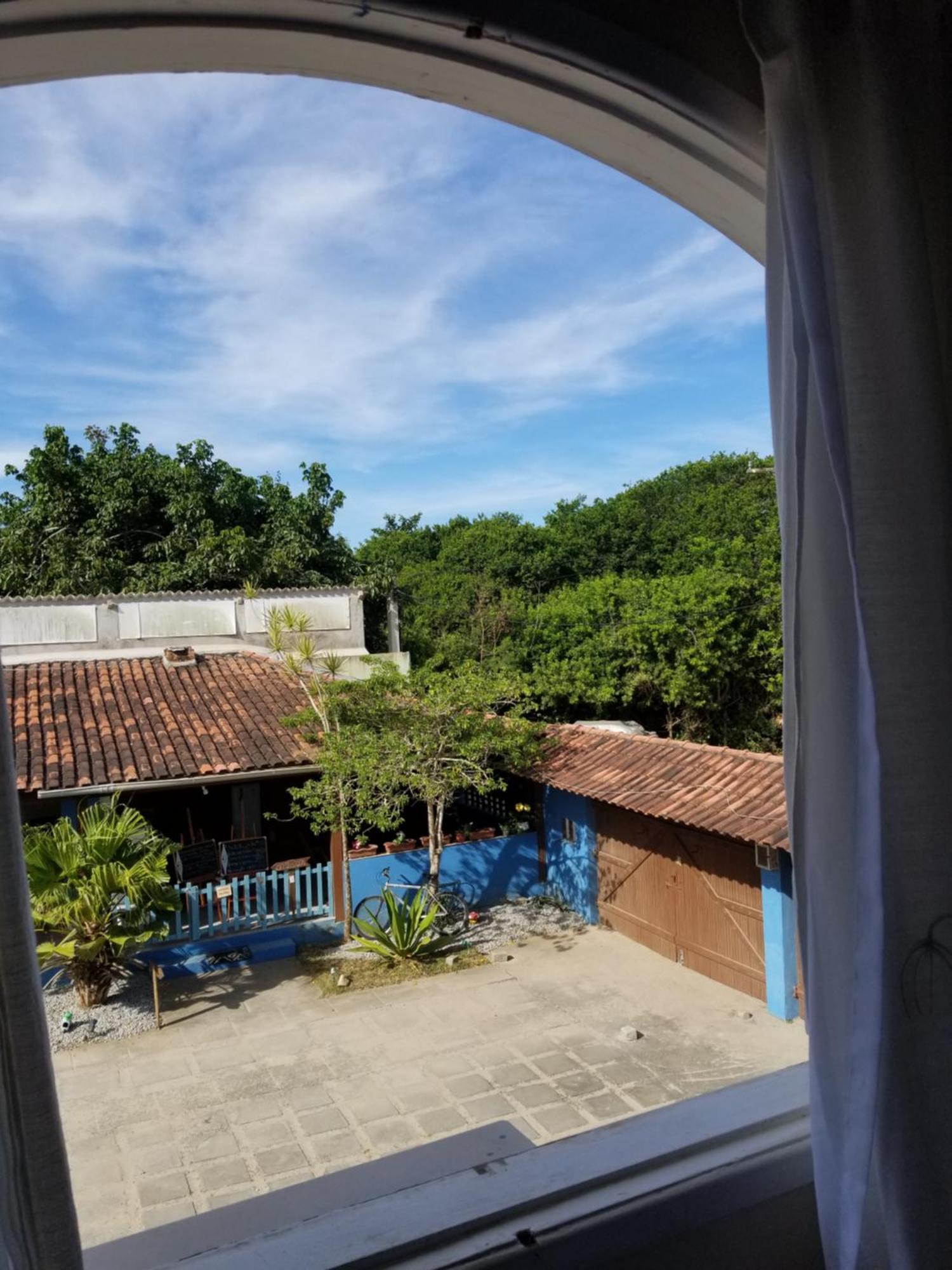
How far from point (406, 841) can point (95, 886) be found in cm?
251

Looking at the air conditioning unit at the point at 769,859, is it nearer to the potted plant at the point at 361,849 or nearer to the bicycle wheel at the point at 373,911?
the bicycle wheel at the point at 373,911

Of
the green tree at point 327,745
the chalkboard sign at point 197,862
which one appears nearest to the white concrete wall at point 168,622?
the green tree at point 327,745

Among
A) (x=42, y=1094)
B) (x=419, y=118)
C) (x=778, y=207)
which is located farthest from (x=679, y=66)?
(x=42, y=1094)

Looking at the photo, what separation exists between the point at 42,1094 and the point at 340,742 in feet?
17.6

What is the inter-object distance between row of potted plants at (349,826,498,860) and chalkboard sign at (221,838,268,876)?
64 cm

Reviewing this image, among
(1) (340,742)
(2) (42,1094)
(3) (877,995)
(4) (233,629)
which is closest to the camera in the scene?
(2) (42,1094)

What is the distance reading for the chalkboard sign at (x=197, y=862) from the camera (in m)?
5.68

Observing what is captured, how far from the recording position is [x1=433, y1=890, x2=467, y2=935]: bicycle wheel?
617 centimetres

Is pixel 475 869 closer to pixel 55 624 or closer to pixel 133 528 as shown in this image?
pixel 55 624

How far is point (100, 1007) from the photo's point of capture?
4.94 m

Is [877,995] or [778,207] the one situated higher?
[778,207]

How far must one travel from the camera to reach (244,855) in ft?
19.5

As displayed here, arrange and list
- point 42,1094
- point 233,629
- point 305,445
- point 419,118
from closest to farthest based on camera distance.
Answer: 1. point 42,1094
2. point 419,118
3. point 305,445
4. point 233,629

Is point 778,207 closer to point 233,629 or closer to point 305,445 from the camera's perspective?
point 305,445
